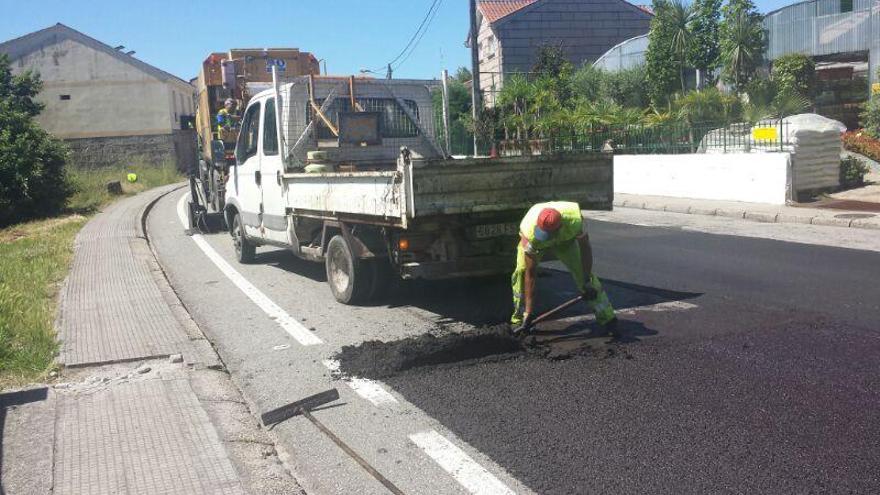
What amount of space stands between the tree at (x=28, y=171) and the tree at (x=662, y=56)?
75.7ft

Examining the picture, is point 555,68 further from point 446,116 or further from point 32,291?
point 32,291

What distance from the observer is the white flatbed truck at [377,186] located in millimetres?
6934

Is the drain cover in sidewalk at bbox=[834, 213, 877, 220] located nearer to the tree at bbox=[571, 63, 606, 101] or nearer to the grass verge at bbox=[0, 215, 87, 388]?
the grass verge at bbox=[0, 215, 87, 388]

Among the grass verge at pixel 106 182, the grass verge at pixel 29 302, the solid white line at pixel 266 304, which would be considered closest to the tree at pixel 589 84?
the grass verge at pixel 106 182

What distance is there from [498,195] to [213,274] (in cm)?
565

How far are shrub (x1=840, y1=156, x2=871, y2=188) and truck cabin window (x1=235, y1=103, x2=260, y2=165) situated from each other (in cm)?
1357

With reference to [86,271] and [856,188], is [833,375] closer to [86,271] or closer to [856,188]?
[86,271]

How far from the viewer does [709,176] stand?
18641 mm

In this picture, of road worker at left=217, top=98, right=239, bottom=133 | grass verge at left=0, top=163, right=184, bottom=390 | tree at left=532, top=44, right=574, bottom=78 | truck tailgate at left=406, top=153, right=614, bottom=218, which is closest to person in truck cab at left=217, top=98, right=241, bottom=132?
road worker at left=217, top=98, right=239, bottom=133

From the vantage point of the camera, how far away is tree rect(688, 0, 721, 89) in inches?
1293

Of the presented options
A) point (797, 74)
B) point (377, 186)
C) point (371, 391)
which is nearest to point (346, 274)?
point (377, 186)

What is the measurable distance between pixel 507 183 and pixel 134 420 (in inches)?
146

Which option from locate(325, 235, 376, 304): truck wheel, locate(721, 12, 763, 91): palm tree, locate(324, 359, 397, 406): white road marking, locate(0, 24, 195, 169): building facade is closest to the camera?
locate(324, 359, 397, 406): white road marking

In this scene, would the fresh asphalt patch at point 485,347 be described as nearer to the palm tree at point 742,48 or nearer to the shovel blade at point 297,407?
the shovel blade at point 297,407
